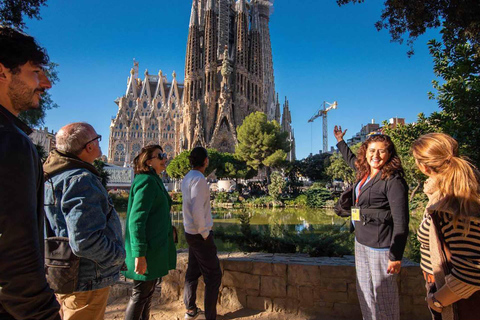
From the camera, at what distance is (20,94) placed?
100cm

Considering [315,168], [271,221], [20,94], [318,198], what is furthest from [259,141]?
[20,94]

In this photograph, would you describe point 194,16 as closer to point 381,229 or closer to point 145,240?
point 145,240

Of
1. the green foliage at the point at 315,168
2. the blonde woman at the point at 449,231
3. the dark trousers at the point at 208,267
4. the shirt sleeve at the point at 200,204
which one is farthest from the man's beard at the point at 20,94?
the green foliage at the point at 315,168

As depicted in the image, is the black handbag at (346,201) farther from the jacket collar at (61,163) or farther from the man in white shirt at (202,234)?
the jacket collar at (61,163)

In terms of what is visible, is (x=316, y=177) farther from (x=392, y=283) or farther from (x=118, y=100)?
(x=118, y=100)

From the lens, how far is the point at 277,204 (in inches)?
797

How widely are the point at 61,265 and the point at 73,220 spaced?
0.78ft

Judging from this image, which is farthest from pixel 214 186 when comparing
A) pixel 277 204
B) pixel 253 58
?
pixel 253 58

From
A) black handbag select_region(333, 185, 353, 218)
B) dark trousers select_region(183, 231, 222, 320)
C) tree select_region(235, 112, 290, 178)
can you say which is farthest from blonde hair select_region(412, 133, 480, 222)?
tree select_region(235, 112, 290, 178)

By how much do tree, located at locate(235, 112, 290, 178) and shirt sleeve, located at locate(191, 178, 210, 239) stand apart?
75.0 ft

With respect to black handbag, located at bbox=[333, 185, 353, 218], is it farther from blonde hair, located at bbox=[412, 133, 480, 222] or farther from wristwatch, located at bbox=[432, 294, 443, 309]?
wristwatch, located at bbox=[432, 294, 443, 309]

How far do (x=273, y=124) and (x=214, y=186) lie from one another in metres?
10.00

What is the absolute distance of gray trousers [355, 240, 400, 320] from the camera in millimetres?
1840

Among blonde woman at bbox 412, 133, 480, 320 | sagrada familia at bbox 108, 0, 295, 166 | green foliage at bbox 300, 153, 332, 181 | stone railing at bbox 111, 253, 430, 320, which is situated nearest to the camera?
blonde woman at bbox 412, 133, 480, 320
